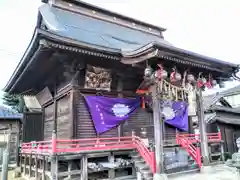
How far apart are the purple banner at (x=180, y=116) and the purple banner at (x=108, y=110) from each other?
7.12ft

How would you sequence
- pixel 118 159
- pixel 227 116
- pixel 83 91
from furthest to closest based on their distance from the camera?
pixel 227 116
pixel 83 91
pixel 118 159

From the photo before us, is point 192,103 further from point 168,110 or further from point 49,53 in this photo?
point 49,53

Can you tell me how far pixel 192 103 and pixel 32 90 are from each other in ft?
28.8

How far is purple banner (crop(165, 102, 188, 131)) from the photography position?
10161 mm

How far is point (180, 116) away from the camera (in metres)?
10.4

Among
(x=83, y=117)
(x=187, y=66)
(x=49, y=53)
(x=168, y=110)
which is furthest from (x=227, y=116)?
(x=49, y=53)

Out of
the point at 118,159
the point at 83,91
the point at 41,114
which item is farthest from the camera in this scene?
the point at 41,114

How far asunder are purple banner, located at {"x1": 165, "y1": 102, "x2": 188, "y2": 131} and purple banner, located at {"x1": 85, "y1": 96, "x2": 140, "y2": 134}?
7.12 ft

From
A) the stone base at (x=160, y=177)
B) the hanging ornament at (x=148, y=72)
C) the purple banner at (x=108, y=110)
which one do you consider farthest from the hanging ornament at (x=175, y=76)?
the stone base at (x=160, y=177)

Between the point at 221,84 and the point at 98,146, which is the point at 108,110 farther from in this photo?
Result: the point at 221,84

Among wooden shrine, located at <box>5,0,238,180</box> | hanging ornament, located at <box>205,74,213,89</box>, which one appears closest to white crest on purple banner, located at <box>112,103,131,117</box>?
wooden shrine, located at <box>5,0,238,180</box>

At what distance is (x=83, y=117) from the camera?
8.30 meters

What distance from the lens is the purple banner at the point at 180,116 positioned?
33.3ft

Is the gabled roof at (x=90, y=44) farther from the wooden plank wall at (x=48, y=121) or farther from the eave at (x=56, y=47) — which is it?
the wooden plank wall at (x=48, y=121)
